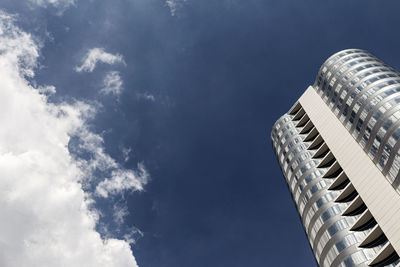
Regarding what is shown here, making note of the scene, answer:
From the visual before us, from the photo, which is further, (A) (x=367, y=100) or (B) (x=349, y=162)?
(A) (x=367, y=100)

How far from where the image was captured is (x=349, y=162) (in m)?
58.7

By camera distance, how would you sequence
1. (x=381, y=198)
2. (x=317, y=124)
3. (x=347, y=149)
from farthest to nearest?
(x=317, y=124) → (x=347, y=149) → (x=381, y=198)

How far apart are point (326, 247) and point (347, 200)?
10.3m

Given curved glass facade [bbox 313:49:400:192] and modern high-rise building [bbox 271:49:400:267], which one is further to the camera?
curved glass facade [bbox 313:49:400:192]

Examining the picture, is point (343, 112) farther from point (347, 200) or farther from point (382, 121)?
point (347, 200)

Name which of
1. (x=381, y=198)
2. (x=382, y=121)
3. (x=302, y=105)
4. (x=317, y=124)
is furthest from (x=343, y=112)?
(x=381, y=198)

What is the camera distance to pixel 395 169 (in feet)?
159

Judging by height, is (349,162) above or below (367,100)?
below

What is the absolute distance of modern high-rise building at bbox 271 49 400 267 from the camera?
4575 centimetres

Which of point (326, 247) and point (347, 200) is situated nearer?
point (326, 247)

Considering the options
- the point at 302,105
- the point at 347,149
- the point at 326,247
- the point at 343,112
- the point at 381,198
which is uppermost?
the point at 302,105

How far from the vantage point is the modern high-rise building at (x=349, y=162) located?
45750mm

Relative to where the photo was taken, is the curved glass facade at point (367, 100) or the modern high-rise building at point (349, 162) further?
the curved glass facade at point (367, 100)

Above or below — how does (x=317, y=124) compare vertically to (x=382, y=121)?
above
